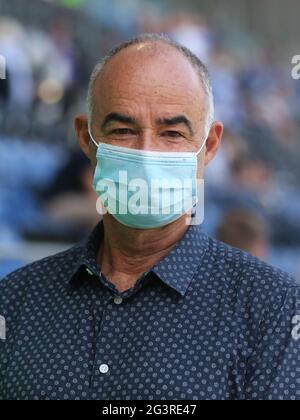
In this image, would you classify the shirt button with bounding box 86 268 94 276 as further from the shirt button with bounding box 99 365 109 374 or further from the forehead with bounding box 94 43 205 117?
the forehead with bounding box 94 43 205 117

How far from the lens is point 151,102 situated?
7.70ft

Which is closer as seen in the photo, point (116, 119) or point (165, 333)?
point (165, 333)

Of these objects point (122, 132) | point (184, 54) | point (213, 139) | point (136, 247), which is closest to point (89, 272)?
point (136, 247)

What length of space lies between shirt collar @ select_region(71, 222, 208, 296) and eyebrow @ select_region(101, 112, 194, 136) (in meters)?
0.28

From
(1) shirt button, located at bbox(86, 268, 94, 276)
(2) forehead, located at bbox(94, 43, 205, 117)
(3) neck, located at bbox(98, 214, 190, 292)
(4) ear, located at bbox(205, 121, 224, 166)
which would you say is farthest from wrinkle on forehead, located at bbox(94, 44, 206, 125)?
(1) shirt button, located at bbox(86, 268, 94, 276)

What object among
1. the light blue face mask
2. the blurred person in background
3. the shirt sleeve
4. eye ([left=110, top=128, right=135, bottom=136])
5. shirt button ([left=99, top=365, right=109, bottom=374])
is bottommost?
the blurred person in background

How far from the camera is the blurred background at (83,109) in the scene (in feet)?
23.0

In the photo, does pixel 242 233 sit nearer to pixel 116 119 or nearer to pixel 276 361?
pixel 116 119

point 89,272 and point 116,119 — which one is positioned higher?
point 116,119

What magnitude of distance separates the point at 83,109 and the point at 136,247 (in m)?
5.12

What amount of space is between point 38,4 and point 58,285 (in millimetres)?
5551

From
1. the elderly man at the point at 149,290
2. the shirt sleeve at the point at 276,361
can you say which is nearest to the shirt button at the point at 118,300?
the elderly man at the point at 149,290

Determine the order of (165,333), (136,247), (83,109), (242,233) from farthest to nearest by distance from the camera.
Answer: (83,109), (242,233), (136,247), (165,333)

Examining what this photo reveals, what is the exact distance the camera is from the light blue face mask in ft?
7.75
